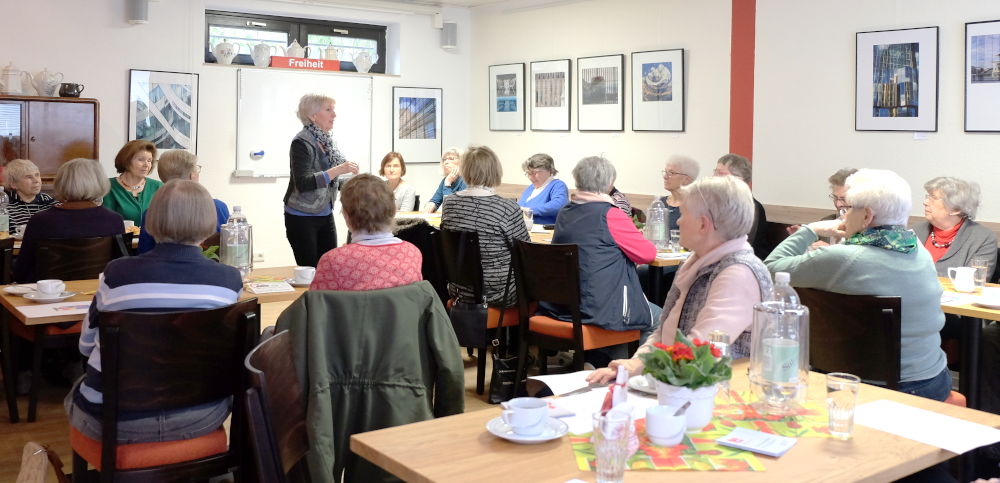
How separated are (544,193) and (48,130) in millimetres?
3960

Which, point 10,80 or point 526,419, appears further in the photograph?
point 10,80

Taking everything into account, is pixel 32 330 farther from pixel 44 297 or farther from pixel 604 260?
pixel 604 260

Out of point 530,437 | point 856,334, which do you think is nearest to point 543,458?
point 530,437

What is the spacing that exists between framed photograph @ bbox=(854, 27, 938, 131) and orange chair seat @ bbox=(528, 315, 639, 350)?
2811 mm

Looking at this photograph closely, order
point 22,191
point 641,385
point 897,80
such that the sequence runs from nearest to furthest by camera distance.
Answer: point 641,385
point 22,191
point 897,80

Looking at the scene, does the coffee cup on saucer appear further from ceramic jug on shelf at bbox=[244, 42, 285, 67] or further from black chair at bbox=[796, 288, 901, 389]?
ceramic jug on shelf at bbox=[244, 42, 285, 67]

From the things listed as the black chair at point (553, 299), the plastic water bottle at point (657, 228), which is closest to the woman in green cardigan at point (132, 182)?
the black chair at point (553, 299)

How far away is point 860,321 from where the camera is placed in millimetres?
3086

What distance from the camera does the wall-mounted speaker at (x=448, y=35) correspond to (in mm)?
9969

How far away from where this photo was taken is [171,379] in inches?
105

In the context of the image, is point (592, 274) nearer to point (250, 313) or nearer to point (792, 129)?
point (250, 313)

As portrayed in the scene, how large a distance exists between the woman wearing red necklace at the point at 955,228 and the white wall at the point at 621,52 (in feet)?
8.87

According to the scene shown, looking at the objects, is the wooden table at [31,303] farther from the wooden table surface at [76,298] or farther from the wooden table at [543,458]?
the wooden table at [543,458]

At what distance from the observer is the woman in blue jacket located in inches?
285
